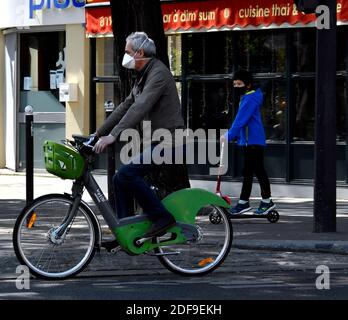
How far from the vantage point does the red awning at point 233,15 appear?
16.2 metres

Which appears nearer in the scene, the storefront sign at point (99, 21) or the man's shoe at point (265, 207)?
the man's shoe at point (265, 207)

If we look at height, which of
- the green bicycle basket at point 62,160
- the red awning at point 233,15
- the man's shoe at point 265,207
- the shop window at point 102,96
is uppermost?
the red awning at point 233,15

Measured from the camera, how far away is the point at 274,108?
17.1 meters

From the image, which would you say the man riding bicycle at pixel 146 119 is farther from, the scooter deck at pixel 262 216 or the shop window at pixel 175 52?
the shop window at pixel 175 52

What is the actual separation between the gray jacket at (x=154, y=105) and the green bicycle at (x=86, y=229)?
0.38 m

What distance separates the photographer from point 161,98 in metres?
8.72

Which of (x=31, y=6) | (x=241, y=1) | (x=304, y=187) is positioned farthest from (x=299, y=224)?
(x=31, y=6)

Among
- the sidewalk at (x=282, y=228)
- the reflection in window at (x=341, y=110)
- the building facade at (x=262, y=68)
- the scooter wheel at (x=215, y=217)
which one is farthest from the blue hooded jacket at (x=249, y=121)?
the reflection in window at (x=341, y=110)

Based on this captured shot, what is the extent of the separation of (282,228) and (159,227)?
3.72 metres

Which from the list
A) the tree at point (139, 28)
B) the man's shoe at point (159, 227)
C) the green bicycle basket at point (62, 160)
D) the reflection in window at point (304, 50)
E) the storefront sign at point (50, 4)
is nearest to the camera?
the green bicycle basket at point (62, 160)

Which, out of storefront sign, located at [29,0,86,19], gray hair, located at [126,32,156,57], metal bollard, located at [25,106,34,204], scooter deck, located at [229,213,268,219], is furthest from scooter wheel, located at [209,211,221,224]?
storefront sign, located at [29,0,86,19]

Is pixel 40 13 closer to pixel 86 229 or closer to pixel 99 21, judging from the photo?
pixel 99 21

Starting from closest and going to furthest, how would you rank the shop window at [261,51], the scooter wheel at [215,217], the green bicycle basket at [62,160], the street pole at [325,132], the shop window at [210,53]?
the green bicycle basket at [62,160] < the scooter wheel at [215,217] < the street pole at [325,132] < the shop window at [261,51] < the shop window at [210,53]
